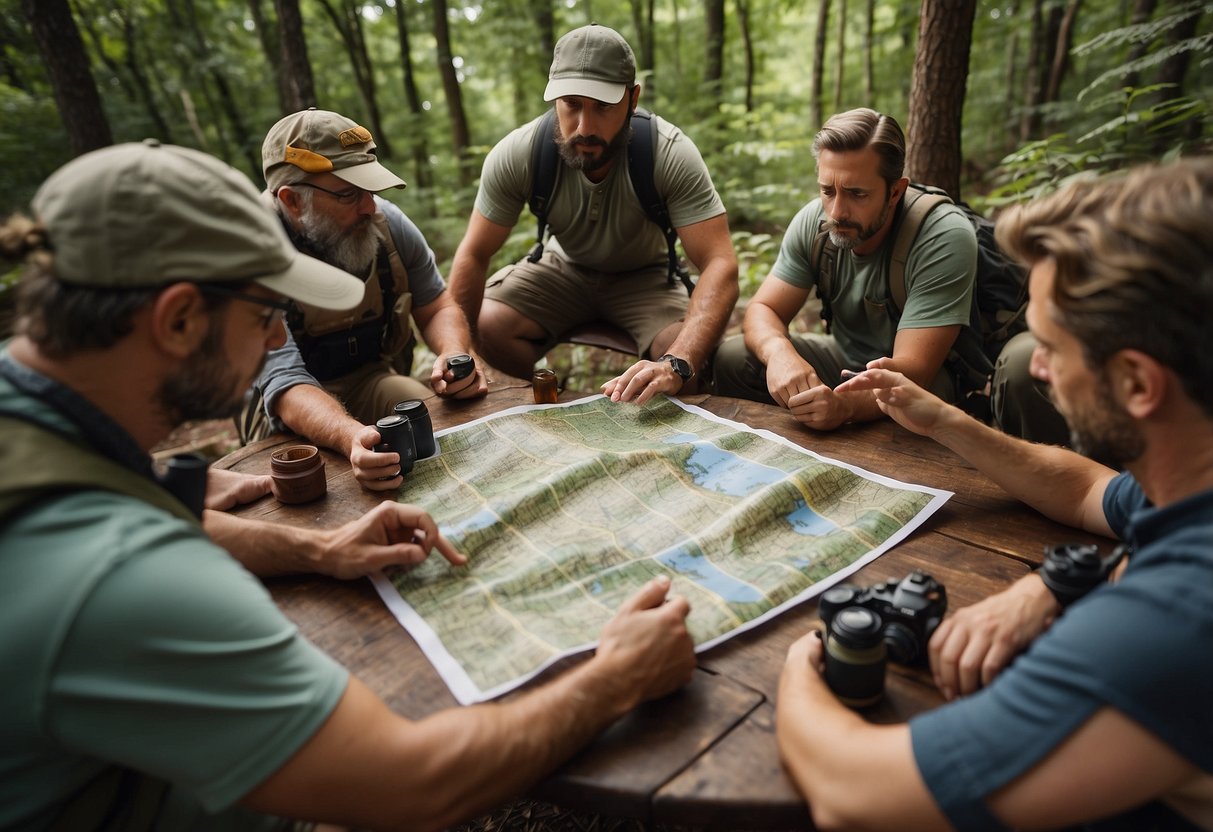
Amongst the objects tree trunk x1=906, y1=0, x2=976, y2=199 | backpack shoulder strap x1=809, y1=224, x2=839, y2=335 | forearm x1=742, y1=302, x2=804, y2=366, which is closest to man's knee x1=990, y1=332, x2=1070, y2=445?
backpack shoulder strap x1=809, y1=224, x2=839, y2=335

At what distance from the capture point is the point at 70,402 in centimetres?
124

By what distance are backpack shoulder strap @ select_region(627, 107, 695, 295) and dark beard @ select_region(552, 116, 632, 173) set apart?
0.05m

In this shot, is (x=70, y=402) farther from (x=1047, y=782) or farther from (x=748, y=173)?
(x=748, y=173)

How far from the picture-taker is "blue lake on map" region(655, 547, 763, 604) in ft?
5.74

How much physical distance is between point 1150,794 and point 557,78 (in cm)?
374

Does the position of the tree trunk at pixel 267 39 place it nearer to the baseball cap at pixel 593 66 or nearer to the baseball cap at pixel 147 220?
the baseball cap at pixel 593 66

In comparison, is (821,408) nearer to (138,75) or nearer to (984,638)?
(984,638)

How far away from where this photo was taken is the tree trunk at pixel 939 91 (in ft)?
13.2

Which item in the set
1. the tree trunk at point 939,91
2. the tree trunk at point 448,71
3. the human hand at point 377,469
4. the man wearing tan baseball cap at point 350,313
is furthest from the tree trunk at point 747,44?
the human hand at point 377,469

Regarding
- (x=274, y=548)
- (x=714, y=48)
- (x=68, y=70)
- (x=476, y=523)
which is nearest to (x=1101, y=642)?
(x=476, y=523)

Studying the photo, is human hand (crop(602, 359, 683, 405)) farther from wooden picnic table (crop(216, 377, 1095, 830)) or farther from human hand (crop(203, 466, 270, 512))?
human hand (crop(203, 466, 270, 512))

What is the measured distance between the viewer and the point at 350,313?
344 cm

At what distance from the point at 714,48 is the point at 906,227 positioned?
8.44 metres

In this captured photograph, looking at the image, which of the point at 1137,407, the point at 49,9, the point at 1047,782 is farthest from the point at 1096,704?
the point at 49,9
